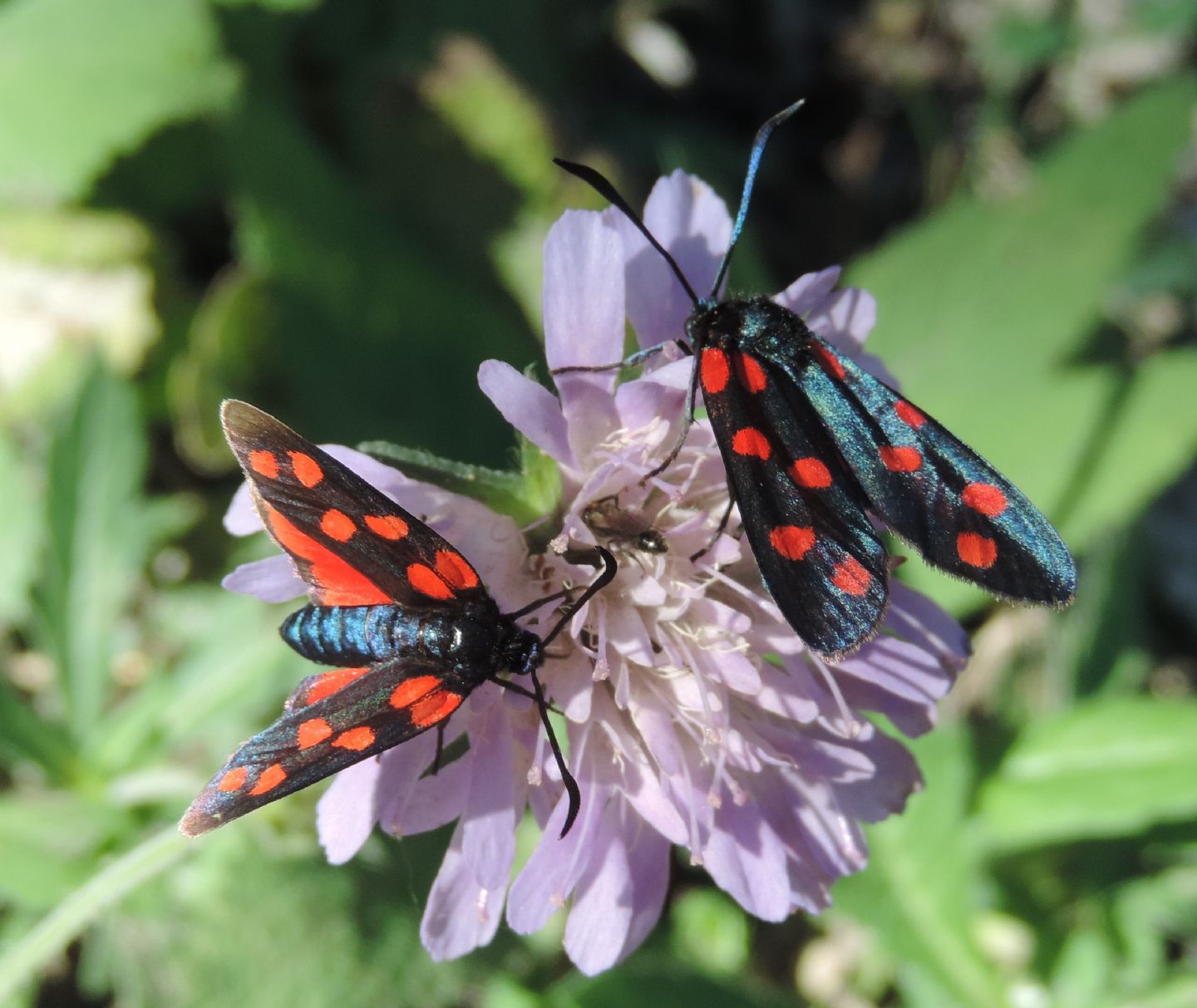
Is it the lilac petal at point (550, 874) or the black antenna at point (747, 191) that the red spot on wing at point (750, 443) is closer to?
the black antenna at point (747, 191)

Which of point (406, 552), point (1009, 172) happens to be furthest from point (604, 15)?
point (406, 552)

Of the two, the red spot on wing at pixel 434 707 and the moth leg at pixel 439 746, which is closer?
the red spot on wing at pixel 434 707

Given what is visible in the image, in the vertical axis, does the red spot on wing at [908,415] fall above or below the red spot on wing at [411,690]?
below

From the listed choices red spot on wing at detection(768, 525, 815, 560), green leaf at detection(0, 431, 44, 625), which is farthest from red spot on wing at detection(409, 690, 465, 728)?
green leaf at detection(0, 431, 44, 625)

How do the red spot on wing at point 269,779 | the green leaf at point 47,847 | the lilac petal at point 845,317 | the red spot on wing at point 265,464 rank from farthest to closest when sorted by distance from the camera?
the green leaf at point 47,847, the lilac petal at point 845,317, the red spot on wing at point 265,464, the red spot on wing at point 269,779

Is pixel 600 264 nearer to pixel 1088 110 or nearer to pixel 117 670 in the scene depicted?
pixel 117 670

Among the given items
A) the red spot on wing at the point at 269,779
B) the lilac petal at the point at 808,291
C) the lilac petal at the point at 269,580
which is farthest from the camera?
the lilac petal at the point at 808,291

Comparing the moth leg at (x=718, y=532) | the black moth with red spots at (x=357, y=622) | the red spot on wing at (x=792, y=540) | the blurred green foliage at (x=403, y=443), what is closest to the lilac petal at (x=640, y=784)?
the black moth with red spots at (x=357, y=622)
